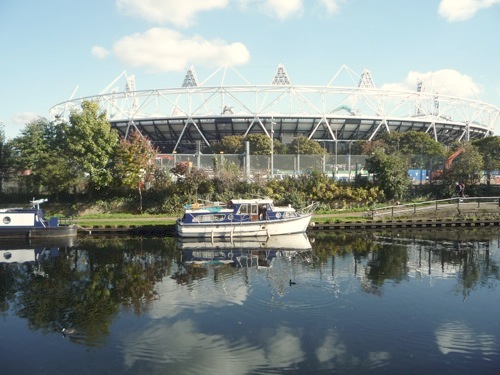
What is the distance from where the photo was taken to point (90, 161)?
37.2 m

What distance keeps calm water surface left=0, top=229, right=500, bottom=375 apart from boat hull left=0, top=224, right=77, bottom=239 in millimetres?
4603

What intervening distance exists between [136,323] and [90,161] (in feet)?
87.4

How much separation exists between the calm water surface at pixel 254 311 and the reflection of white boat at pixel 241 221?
3760 mm

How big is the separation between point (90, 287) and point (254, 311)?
22.5ft

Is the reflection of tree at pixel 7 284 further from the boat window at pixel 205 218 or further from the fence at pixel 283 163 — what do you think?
the fence at pixel 283 163

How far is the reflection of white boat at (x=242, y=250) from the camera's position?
69.7 feet

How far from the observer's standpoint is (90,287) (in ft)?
56.1

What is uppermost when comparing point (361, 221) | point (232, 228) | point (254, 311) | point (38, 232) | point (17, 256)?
point (361, 221)

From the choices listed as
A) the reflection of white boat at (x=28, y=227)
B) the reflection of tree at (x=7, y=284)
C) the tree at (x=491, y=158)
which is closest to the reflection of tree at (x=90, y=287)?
the reflection of tree at (x=7, y=284)

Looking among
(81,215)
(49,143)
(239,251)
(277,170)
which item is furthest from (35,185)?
(239,251)

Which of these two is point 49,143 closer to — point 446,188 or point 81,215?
point 81,215

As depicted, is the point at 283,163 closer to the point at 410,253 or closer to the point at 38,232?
the point at 410,253

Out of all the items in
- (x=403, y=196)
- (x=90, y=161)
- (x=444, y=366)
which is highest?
(x=90, y=161)

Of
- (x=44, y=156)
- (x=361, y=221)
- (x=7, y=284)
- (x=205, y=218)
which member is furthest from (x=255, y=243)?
(x=44, y=156)
